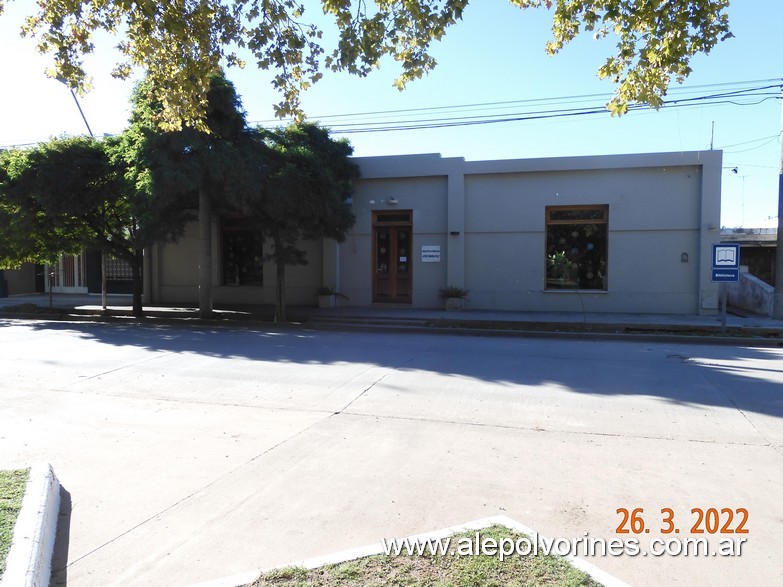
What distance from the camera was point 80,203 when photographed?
619 inches

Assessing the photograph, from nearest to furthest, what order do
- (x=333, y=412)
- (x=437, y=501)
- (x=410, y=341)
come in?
(x=437, y=501) → (x=333, y=412) → (x=410, y=341)

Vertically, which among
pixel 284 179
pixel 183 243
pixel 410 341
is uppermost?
pixel 284 179

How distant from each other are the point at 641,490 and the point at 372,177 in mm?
15628

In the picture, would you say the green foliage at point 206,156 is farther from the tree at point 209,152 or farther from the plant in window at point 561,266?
the plant in window at point 561,266

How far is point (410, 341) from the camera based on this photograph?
1273cm

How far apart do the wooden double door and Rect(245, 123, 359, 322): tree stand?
231 centimetres

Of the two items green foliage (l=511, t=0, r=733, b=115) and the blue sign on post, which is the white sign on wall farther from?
green foliage (l=511, t=0, r=733, b=115)

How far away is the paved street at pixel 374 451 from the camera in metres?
3.51

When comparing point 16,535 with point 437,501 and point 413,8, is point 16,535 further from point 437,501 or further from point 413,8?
point 413,8

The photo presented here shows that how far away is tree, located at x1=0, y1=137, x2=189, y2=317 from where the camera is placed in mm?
15062

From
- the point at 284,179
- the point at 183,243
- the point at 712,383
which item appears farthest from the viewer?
the point at 183,243

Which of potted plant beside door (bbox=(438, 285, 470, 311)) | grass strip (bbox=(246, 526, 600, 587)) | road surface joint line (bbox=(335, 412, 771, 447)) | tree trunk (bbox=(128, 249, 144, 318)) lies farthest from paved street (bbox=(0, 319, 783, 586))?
tree trunk (bbox=(128, 249, 144, 318))

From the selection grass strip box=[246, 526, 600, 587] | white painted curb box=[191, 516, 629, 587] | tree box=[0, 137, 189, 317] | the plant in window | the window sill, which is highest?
tree box=[0, 137, 189, 317]

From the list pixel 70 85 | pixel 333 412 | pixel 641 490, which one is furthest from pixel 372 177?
pixel 641 490
